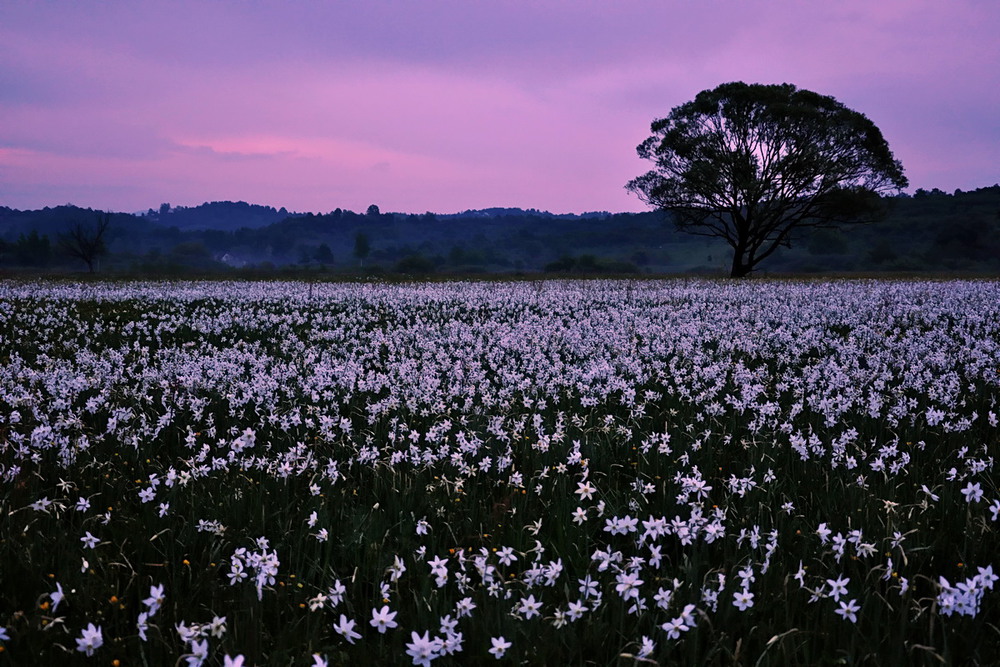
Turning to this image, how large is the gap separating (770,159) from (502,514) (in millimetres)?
46045

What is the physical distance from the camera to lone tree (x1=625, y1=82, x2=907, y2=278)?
42000 millimetres

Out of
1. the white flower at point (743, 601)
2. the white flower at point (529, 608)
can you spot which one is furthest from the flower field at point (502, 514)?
the white flower at point (743, 601)

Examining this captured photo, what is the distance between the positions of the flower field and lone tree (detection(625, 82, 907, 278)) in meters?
36.9

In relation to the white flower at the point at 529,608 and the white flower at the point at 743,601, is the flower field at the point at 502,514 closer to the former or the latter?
the white flower at the point at 529,608

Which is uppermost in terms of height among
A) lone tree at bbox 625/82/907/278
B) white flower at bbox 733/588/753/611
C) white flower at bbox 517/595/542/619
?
lone tree at bbox 625/82/907/278

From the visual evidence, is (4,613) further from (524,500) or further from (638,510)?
(638,510)

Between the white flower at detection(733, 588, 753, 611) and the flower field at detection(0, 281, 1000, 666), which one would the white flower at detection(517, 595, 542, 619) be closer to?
the flower field at detection(0, 281, 1000, 666)

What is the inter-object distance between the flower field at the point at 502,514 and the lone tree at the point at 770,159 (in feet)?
121

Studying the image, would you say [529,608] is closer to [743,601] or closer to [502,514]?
[743,601]

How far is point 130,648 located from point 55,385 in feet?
18.9

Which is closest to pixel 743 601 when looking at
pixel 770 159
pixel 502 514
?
pixel 502 514

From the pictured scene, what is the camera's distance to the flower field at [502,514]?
2.76 m

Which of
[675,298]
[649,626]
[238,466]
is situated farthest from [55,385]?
[675,298]

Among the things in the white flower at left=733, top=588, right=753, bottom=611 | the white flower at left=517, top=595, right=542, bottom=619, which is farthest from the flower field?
the white flower at left=733, top=588, right=753, bottom=611
